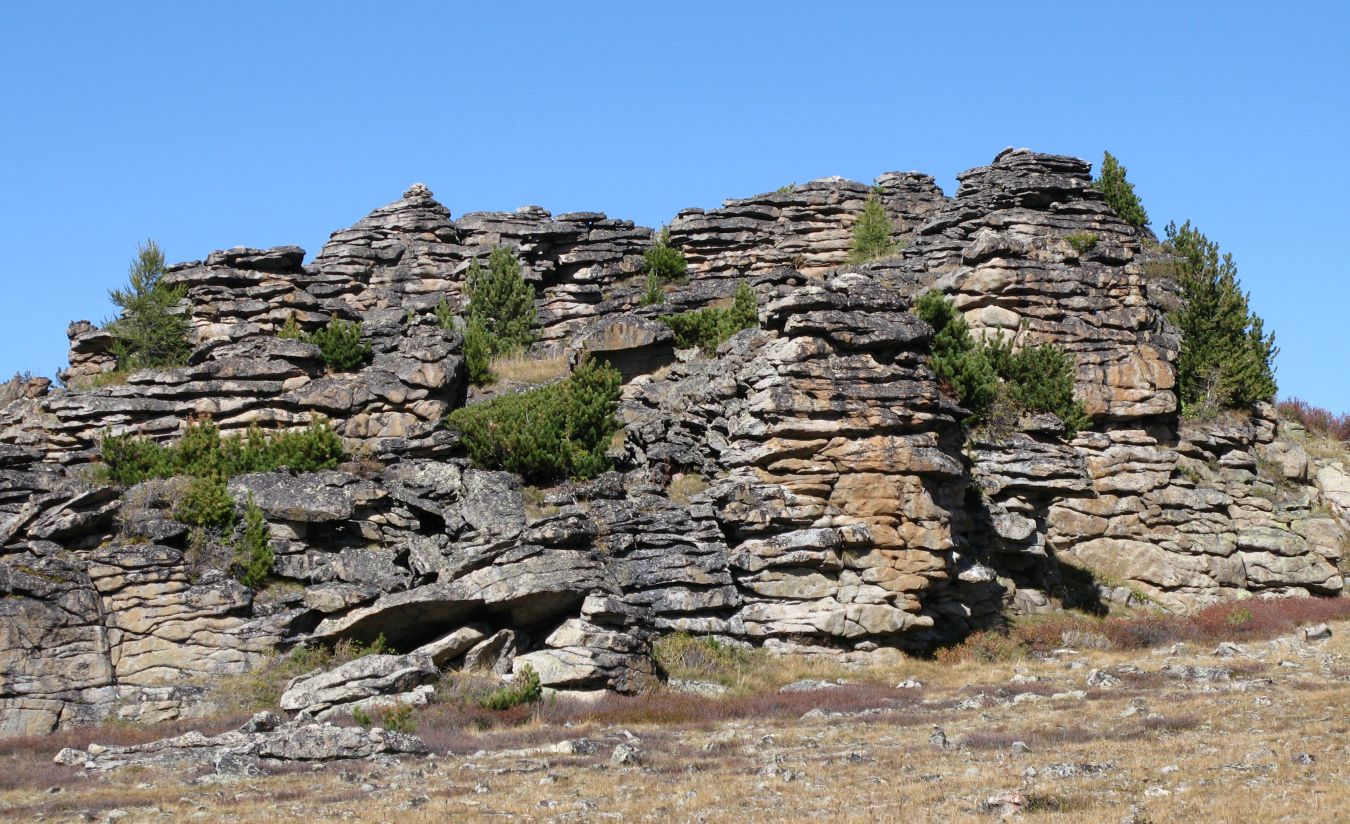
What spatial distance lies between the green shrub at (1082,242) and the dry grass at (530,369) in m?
16.3

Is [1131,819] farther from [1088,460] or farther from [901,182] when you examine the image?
[901,182]

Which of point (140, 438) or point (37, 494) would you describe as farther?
point (140, 438)

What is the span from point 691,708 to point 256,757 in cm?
859

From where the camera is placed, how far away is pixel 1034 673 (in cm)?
2991

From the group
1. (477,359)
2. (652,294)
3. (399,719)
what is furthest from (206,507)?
(652,294)

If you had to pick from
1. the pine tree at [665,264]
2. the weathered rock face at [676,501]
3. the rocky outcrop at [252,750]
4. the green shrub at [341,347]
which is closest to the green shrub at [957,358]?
the weathered rock face at [676,501]

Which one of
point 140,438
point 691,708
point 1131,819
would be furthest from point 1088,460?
point 140,438

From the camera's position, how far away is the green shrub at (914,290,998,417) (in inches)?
1453

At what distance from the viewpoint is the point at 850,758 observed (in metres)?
20.5

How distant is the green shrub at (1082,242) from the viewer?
138 ft

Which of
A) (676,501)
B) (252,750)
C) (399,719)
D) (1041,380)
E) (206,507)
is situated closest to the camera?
(252,750)

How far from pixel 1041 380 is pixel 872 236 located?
1390cm

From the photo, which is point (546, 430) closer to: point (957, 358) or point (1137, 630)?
point (957, 358)

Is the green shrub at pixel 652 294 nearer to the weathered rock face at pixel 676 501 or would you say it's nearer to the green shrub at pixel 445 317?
the weathered rock face at pixel 676 501
